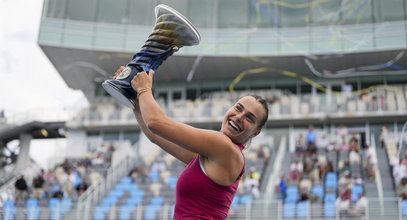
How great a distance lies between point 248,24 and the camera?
2739 cm

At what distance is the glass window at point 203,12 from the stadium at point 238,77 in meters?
0.05

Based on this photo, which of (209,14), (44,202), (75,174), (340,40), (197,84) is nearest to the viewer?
(44,202)

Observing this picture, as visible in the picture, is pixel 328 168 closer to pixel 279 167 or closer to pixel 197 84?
pixel 279 167

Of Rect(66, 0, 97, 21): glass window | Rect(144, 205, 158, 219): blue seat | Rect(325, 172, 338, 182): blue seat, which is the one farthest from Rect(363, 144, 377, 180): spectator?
Rect(66, 0, 97, 21): glass window

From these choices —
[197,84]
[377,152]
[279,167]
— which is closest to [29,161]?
[197,84]

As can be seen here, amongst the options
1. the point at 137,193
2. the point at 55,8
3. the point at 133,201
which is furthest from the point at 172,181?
the point at 55,8

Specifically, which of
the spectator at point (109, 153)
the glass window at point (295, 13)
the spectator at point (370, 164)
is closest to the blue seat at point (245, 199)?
the spectator at point (370, 164)

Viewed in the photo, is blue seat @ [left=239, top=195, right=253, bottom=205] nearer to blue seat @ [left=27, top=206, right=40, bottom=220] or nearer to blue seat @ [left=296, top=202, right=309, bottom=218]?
blue seat @ [left=296, top=202, right=309, bottom=218]

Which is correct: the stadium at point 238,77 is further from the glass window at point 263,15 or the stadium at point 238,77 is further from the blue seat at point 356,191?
the blue seat at point 356,191

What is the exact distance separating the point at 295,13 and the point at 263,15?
1423 mm

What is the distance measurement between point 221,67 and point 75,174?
31.3 ft

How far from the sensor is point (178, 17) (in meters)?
3.11

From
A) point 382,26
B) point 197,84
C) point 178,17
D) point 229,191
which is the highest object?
point 382,26

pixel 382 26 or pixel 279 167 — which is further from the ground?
pixel 382 26
